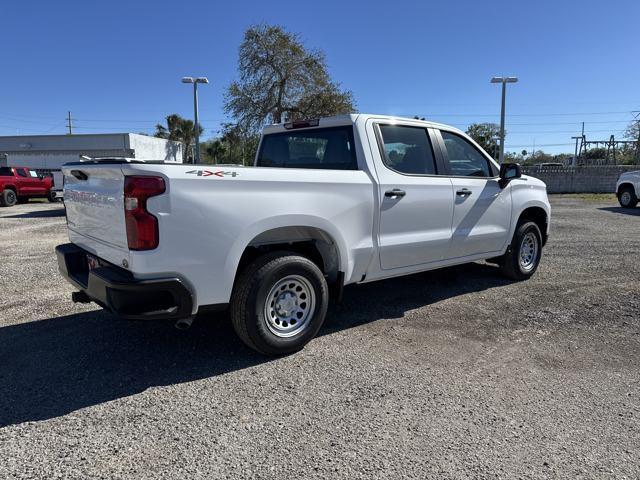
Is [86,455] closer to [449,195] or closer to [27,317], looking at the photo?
[27,317]

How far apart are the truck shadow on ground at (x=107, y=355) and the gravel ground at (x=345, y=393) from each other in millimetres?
17

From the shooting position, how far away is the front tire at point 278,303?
3.56 m

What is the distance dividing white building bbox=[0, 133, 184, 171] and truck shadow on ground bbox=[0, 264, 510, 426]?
35.5m

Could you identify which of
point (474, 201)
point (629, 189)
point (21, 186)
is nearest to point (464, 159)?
point (474, 201)

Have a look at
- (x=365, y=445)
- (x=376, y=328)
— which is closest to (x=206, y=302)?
(x=365, y=445)

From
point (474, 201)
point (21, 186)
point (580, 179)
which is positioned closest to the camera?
point (474, 201)

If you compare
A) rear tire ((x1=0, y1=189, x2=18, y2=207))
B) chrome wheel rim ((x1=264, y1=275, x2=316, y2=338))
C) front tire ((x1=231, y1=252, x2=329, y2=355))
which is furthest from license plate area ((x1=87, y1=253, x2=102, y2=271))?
rear tire ((x1=0, y1=189, x2=18, y2=207))

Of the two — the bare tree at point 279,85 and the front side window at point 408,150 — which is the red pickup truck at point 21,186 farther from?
the front side window at point 408,150

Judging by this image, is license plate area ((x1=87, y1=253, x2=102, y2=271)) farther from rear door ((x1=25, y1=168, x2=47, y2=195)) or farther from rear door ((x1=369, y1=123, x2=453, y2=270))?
rear door ((x1=25, y1=168, x2=47, y2=195))

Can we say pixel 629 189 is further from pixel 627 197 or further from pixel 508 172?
pixel 508 172

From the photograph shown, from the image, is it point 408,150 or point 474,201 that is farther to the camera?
point 474,201

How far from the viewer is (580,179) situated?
27.1 meters

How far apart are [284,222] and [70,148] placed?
43081 millimetres

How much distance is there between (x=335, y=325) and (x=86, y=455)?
2514 millimetres
